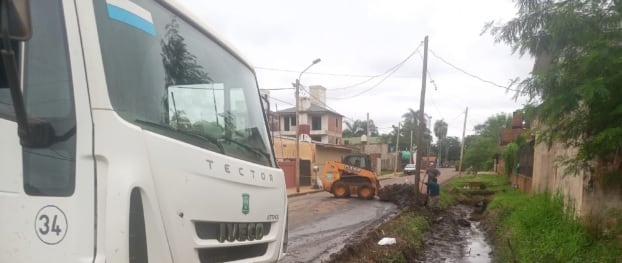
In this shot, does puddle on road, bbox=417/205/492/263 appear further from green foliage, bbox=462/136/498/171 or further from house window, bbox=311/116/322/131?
green foliage, bbox=462/136/498/171

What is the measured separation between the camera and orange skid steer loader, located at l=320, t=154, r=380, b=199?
2111cm

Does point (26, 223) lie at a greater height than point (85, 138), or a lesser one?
lesser

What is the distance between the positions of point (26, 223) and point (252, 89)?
2061 millimetres

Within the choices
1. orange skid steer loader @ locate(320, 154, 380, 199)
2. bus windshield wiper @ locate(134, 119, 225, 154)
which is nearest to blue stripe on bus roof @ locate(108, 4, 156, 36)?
bus windshield wiper @ locate(134, 119, 225, 154)

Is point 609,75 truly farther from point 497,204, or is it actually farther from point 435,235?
point 497,204

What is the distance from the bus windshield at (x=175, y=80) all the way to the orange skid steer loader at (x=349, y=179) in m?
17.8

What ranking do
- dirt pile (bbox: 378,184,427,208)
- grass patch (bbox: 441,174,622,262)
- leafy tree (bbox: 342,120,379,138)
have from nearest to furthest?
grass patch (bbox: 441,174,622,262)
dirt pile (bbox: 378,184,427,208)
leafy tree (bbox: 342,120,379,138)

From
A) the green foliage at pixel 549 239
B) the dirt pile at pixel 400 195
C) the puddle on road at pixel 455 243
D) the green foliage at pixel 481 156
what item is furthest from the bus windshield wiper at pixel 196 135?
the green foliage at pixel 481 156

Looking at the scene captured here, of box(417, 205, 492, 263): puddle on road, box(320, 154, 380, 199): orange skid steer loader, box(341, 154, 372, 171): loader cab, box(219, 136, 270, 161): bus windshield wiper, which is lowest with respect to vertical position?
box(417, 205, 492, 263): puddle on road

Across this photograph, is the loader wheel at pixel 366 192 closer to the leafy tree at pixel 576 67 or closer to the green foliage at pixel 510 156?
the green foliage at pixel 510 156

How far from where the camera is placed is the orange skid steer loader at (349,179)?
21109 mm

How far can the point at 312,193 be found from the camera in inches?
947

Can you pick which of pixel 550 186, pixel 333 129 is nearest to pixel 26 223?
pixel 550 186

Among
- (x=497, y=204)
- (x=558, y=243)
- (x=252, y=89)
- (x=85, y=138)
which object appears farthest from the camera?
(x=497, y=204)
